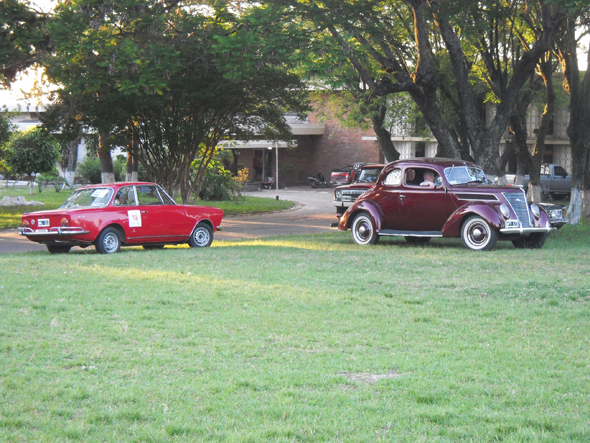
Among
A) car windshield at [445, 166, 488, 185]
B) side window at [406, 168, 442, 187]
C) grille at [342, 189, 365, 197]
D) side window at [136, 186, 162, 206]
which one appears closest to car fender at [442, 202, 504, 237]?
car windshield at [445, 166, 488, 185]

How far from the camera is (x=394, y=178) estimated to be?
55.5 ft

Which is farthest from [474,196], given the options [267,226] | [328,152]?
[328,152]

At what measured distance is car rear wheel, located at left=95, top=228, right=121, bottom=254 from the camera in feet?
50.7

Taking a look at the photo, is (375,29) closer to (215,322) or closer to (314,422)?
(215,322)

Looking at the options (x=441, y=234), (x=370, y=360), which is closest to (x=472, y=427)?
(x=370, y=360)

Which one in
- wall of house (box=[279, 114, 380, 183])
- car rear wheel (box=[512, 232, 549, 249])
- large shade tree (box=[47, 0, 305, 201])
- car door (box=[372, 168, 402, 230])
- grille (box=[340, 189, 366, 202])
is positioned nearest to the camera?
car rear wheel (box=[512, 232, 549, 249])

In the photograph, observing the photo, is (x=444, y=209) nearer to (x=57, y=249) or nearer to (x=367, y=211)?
(x=367, y=211)

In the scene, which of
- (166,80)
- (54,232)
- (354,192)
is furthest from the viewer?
(354,192)

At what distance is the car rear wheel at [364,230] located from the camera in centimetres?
1705

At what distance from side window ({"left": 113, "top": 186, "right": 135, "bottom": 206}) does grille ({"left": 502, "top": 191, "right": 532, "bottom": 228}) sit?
791 cm

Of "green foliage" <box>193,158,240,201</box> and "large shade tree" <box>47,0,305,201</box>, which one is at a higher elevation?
"large shade tree" <box>47,0,305,201</box>

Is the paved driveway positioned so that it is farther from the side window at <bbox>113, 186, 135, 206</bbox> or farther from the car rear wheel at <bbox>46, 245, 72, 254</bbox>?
the side window at <bbox>113, 186, 135, 206</bbox>

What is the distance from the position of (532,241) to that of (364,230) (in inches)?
147

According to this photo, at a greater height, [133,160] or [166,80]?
[166,80]
